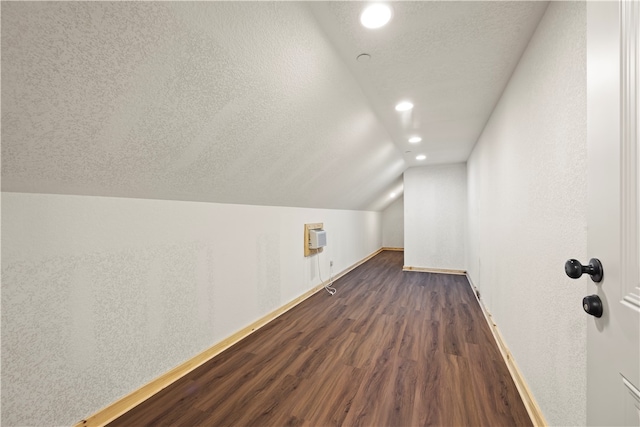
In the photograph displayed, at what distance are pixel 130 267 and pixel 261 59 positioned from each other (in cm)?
144

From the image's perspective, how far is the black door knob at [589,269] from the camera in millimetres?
706

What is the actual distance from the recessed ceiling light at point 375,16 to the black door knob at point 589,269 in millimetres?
1436

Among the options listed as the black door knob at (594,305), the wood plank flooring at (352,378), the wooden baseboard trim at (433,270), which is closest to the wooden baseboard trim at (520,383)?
the wood plank flooring at (352,378)

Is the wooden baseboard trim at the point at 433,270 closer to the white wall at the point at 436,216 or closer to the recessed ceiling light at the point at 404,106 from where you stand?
the white wall at the point at 436,216

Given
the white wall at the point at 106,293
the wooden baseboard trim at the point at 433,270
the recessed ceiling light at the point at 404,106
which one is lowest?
the wooden baseboard trim at the point at 433,270

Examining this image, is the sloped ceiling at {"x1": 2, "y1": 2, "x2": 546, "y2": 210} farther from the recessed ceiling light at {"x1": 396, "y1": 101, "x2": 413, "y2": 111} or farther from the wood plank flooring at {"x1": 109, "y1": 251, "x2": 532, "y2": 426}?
the wood plank flooring at {"x1": 109, "y1": 251, "x2": 532, "y2": 426}

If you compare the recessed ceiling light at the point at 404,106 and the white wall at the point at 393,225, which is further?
the white wall at the point at 393,225

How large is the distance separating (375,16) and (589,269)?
4.93ft

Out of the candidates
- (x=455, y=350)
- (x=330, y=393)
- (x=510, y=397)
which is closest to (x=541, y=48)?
(x=510, y=397)

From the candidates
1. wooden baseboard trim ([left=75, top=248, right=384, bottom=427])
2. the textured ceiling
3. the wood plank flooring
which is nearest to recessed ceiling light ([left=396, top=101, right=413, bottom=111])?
the textured ceiling

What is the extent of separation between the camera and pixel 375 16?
4.66ft

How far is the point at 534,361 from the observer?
1.52 m

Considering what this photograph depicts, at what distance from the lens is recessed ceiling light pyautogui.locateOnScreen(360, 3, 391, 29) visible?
1.37m

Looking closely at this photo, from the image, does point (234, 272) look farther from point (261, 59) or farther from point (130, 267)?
point (261, 59)
